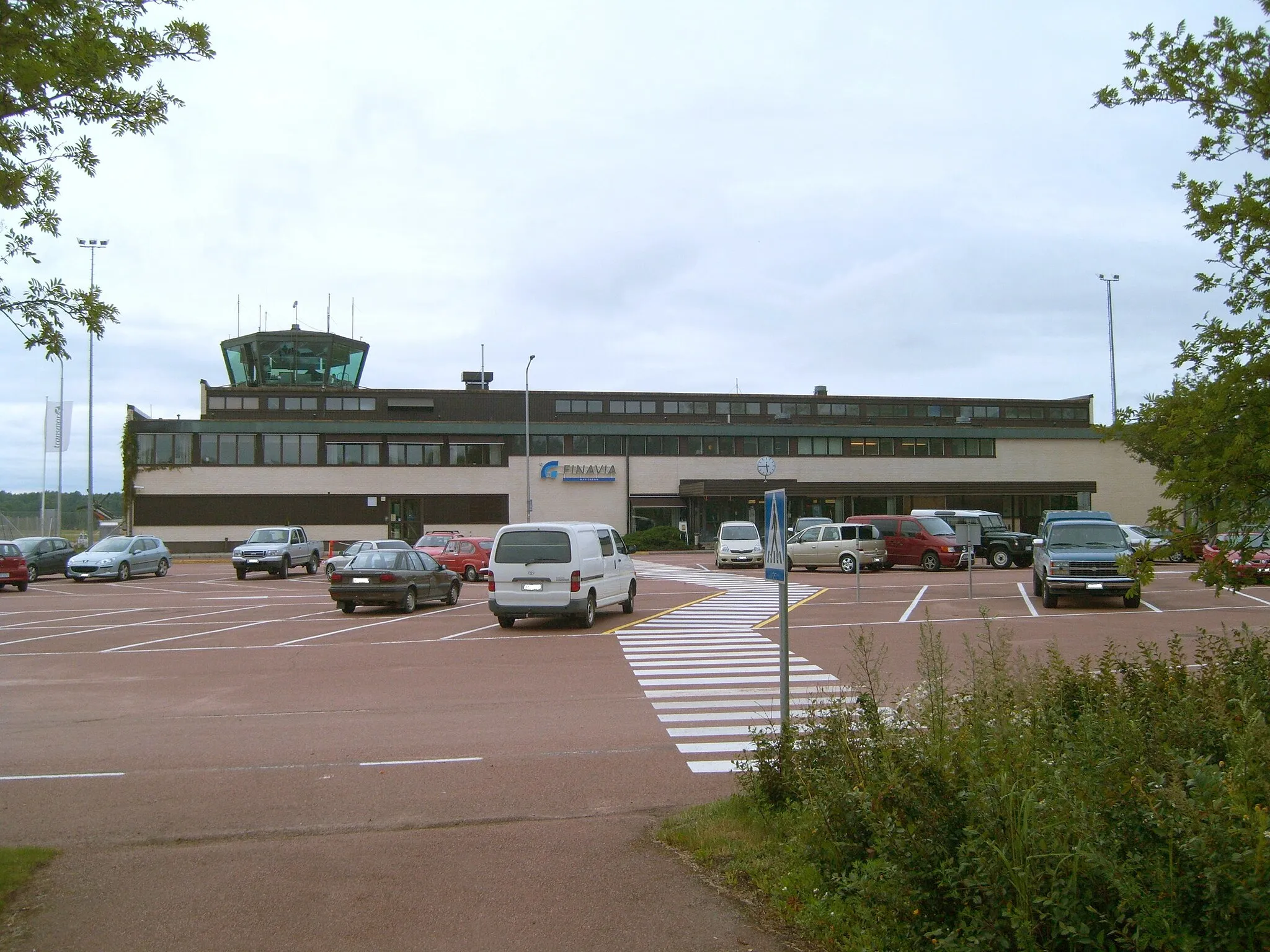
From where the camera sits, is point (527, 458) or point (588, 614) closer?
point (588, 614)

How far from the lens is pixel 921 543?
3806cm

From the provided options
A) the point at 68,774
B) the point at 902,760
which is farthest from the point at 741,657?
the point at 902,760

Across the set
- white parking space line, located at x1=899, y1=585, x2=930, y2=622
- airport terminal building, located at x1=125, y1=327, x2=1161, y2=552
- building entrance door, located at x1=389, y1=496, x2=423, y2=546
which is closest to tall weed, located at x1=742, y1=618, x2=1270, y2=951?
white parking space line, located at x1=899, y1=585, x2=930, y2=622

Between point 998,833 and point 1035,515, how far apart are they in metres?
68.8

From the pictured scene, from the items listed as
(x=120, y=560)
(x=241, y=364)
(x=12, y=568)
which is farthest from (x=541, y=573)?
(x=241, y=364)

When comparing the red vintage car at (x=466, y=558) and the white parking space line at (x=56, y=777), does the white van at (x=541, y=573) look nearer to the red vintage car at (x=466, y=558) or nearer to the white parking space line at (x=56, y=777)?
the white parking space line at (x=56, y=777)

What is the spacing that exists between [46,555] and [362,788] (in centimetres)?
3596

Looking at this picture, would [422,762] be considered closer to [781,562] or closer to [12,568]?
[781,562]

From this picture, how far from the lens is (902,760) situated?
491 cm

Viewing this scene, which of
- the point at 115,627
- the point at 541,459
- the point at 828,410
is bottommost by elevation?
the point at 115,627

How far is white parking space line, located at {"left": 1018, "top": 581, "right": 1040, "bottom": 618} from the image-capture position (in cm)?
2098

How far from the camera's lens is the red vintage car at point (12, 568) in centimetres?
3159

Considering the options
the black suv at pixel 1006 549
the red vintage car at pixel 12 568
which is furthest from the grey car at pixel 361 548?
the black suv at pixel 1006 549

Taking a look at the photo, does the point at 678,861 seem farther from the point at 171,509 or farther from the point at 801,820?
the point at 171,509
